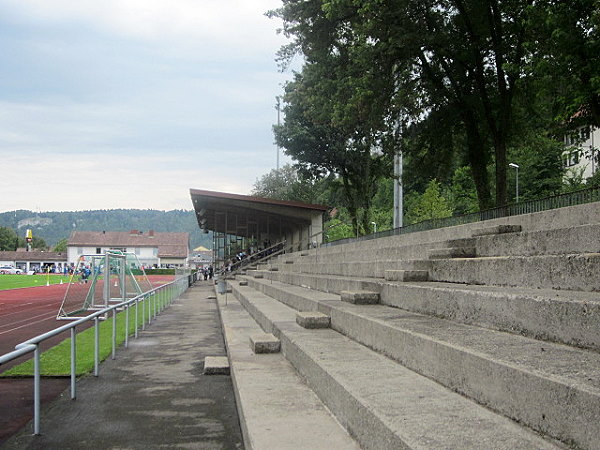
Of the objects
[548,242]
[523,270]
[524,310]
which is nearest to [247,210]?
[548,242]

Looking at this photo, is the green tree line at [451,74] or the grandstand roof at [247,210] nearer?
the green tree line at [451,74]

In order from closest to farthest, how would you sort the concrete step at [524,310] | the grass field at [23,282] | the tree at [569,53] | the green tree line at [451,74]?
the concrete step at [524,310], the tree at [569,53], the green tree line at [451,74], the grass field at [23,282]

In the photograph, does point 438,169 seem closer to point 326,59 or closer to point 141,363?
point 326,59

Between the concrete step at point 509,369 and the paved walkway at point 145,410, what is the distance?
6.10 ft

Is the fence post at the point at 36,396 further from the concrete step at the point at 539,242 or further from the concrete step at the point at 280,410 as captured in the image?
the concrete step at the point at 539,242

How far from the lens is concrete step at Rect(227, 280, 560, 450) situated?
2.61 meters

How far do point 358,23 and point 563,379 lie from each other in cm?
1819

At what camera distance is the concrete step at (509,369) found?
2398 mm

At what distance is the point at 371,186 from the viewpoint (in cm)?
3694

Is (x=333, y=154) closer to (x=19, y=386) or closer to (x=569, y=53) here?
(x=569, y=53)

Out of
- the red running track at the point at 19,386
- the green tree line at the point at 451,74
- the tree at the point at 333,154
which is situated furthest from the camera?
the tree at the point at 333,154

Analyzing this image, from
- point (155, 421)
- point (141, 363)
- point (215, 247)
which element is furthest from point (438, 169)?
point (215, 247)

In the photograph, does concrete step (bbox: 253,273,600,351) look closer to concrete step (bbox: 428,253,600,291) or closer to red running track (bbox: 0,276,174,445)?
concrete step (bbox: 428,253,600,291)

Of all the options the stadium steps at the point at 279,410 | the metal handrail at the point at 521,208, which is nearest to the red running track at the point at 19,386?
the stadium steps at the point at 279,410
